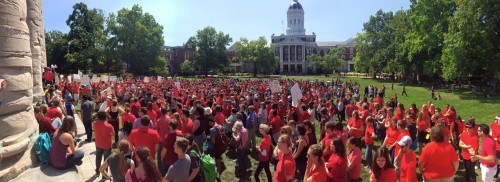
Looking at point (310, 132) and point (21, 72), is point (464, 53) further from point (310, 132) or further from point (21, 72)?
point (21, 72)

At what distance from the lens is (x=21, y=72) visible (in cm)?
636

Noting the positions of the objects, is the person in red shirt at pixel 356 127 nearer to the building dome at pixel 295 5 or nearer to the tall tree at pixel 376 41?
the tall tree at pixel 376 41

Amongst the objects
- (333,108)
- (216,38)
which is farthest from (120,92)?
(216,38)

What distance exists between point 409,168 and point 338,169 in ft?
3.98

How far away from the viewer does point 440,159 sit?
224 inches

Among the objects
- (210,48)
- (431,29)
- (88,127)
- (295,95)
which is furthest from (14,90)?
(210,48)

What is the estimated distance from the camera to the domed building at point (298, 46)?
4422 inches

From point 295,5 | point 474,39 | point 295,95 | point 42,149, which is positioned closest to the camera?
point 42,149

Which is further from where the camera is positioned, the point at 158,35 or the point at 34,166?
the point at 158,35

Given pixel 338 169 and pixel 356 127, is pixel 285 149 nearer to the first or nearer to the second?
pixel 338 169

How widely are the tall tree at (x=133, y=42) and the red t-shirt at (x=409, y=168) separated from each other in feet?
189

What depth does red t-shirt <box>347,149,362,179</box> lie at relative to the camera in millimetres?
5973

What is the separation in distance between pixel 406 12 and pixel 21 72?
189 feet

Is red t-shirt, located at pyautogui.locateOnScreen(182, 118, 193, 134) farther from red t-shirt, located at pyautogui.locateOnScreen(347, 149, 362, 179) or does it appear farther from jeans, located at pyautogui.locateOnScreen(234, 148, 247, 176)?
red t-shirt, located at pyautogui.locateOnScreen(347, 149, 362, 179)
